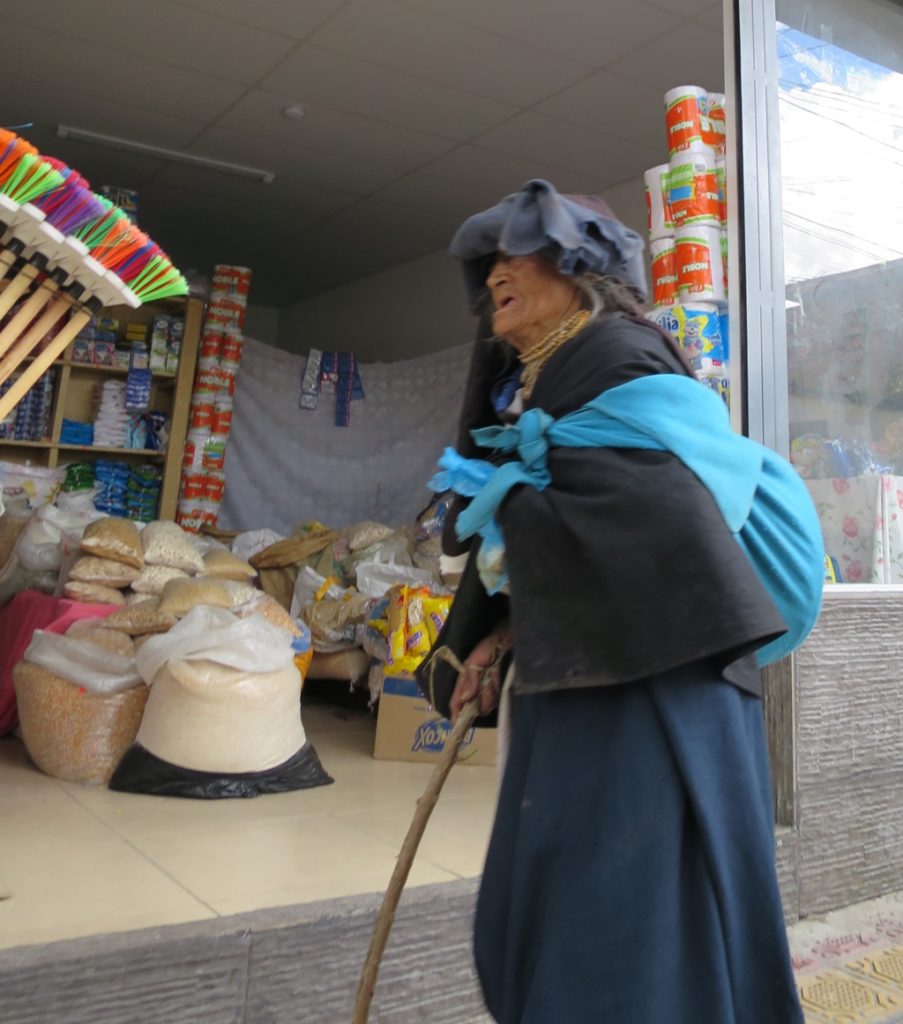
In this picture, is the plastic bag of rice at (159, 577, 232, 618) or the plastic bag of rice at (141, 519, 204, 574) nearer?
the plastic bag of rice at (159, 577, 232, 618)

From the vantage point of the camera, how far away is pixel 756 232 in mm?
2402

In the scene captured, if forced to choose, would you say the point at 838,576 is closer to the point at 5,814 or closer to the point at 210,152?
the point at 5,814

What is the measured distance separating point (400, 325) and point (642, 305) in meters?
5.65

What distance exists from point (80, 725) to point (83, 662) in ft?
0.70

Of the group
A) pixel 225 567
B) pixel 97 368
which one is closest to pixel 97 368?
pixel 97 368

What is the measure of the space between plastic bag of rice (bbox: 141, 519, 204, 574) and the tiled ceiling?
2.00 meters

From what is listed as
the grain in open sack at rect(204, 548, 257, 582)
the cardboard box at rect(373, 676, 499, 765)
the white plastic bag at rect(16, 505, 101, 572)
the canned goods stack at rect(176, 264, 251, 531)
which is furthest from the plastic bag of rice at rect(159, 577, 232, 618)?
the canned goods stack at rect(176, 264, 251, 531)

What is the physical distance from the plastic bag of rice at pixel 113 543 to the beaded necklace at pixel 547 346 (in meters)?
2.50

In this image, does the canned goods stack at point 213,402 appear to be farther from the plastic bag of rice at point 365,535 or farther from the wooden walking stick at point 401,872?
the wooden walking stick at point 401,872

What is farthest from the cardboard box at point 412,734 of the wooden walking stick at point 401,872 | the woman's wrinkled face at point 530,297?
the woman's wrinkled face at point 530,297

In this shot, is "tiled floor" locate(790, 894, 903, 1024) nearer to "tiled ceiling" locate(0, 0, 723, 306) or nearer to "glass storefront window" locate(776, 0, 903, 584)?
"glass storefront window" locate(776, 0, 903, 584)

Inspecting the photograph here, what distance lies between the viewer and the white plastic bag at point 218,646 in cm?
260

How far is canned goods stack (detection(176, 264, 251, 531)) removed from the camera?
556 centimetres

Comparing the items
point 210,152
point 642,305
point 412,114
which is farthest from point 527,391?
point 210,152
